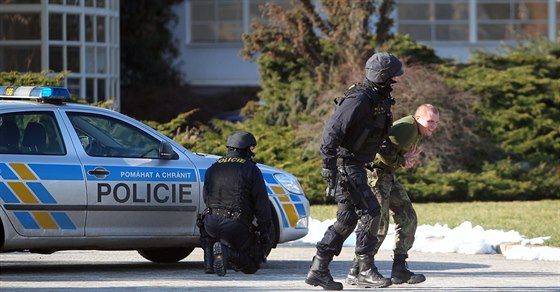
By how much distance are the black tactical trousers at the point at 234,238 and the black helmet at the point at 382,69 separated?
189cm

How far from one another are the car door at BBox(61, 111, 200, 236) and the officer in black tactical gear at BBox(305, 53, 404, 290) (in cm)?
183

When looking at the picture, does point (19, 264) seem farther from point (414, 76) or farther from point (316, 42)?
point (316, 42)

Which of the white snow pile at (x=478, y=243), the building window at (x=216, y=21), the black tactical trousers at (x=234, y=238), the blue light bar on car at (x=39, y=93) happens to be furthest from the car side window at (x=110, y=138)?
the building window at (x=216, y=21)

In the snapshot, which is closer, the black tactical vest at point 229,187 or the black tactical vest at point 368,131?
the black tactical vest at point 368,131

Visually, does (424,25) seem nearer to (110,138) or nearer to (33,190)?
(110,138)

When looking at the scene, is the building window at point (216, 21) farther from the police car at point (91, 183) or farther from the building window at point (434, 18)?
the police car at point (91, 183)

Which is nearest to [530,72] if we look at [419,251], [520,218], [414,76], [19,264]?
[414,76]

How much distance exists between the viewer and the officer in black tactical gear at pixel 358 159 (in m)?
9.74

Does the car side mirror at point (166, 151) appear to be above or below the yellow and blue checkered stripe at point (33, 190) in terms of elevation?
above

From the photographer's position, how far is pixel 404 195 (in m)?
10.5

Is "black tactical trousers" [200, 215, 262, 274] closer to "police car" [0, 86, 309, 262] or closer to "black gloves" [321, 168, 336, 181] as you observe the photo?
"police car" [0, 86, 309, 262]

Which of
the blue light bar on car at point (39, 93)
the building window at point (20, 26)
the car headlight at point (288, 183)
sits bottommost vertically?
the car headlight at point (288, 183)

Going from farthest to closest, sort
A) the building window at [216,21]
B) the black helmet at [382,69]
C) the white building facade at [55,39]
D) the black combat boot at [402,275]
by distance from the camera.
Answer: the building window at [216,21] < the white building facade at [55,39] < the black combat boot at [402,275] < the black helmet at [382,69]

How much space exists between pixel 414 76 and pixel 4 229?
10865mm
